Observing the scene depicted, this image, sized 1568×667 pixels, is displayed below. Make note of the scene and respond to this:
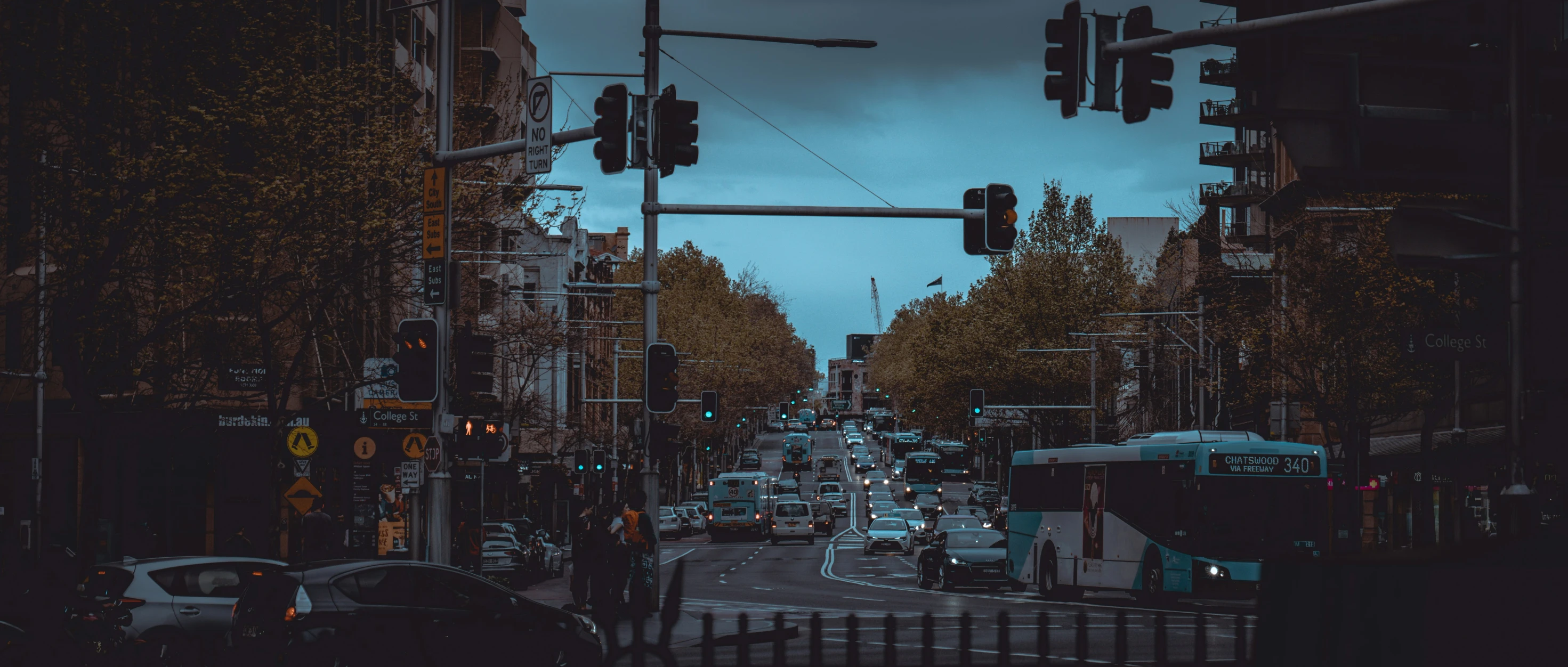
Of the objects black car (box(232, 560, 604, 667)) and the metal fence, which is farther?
black car (box(232, 560, 604, 667))

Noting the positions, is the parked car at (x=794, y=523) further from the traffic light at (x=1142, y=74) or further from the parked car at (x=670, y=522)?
the traffic light at (x=1142, y=74)

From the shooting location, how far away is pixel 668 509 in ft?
227

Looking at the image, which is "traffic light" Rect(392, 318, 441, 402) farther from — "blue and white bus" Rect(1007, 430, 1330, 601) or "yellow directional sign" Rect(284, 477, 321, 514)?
"blue and white bus" Rect(1007, 430, 1330, 601)

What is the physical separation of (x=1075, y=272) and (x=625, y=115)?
60.2 meters

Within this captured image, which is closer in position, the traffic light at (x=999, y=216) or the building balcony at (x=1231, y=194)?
the traffic light at (x=999, y=216)

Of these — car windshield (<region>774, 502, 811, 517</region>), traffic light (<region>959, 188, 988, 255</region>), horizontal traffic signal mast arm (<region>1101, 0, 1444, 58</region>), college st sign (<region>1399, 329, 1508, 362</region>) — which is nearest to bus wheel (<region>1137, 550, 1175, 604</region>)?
traffic light (<region>959, 188, 988, 255</region>)

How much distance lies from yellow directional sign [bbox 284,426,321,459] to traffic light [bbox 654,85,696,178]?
28.0 ft

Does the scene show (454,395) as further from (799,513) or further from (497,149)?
(799,513)

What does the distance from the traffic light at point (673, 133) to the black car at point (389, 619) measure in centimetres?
534

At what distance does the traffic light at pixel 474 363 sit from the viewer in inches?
747

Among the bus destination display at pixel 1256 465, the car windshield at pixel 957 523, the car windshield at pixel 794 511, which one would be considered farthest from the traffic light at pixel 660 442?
the car windshield at pixel 794 511

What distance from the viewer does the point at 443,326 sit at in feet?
63.2

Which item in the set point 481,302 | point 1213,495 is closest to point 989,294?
point 481,302

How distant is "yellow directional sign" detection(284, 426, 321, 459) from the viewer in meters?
24.0
